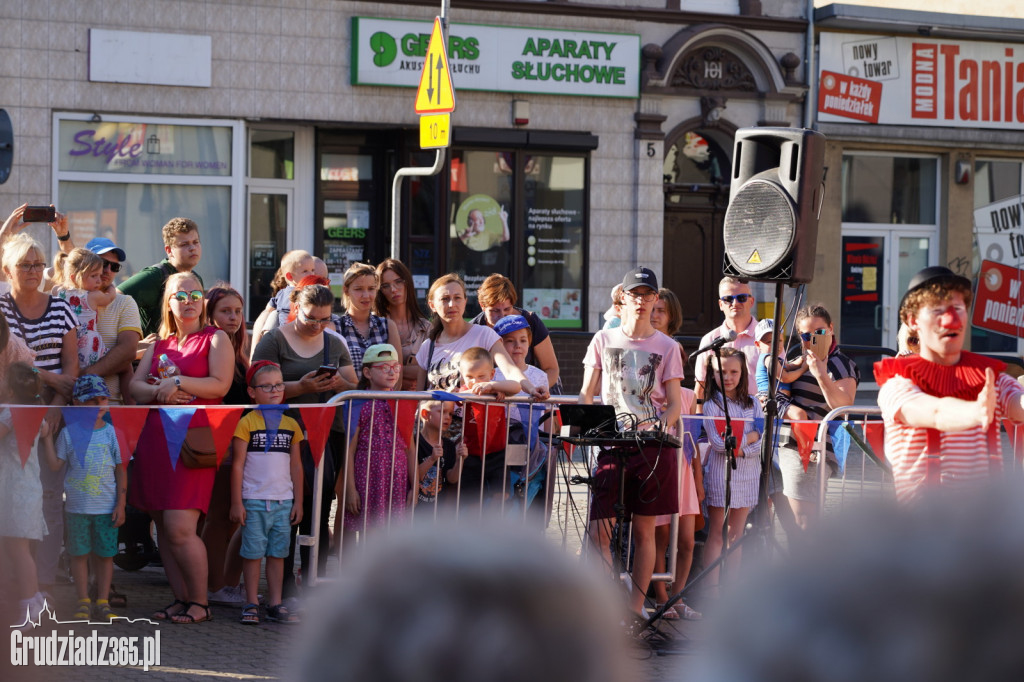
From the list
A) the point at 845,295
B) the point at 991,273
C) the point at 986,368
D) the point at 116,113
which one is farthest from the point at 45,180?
the point at 991,273

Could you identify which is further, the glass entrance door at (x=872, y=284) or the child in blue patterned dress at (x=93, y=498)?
the glass entrance door at (x=872, y=284)

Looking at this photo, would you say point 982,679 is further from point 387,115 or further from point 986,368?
point 387,115

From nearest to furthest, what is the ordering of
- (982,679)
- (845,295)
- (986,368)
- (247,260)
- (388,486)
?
1. (982,679)
2. (986,368)
3. (388,486)
4. (247,260)
5. (845,295)

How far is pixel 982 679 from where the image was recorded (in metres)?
0.64

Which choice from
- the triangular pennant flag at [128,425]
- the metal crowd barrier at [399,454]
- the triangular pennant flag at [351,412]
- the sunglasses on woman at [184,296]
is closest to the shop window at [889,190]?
the metal crowd barrier at [399,454]

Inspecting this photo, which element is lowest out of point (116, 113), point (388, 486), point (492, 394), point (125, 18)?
point (388, 486)

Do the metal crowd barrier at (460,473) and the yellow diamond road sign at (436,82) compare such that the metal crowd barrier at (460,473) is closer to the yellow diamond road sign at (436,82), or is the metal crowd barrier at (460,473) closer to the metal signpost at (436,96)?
the metal signpost at (436,96)

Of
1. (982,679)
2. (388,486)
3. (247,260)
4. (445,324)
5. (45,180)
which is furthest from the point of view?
(247,260)

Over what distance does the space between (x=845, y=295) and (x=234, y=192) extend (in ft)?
27.9

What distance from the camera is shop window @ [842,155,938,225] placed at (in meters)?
17.8

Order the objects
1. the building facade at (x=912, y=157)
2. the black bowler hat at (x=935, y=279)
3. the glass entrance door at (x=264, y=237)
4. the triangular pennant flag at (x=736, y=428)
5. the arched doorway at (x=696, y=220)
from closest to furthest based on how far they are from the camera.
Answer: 1. the black bowler hat at (x=935, y=279)
2. the triangular pennant flag at (x=736, y=428)
3. the glass entrance door at (x=264, y=237)
4. the arched doorway at (x=696, y=220)
5. the building facade at (x=912, y=157)

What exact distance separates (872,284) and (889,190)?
4.63 feet

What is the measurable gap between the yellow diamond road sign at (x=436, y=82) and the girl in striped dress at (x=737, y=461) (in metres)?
3.61

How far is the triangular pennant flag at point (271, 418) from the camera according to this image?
6480 mm
